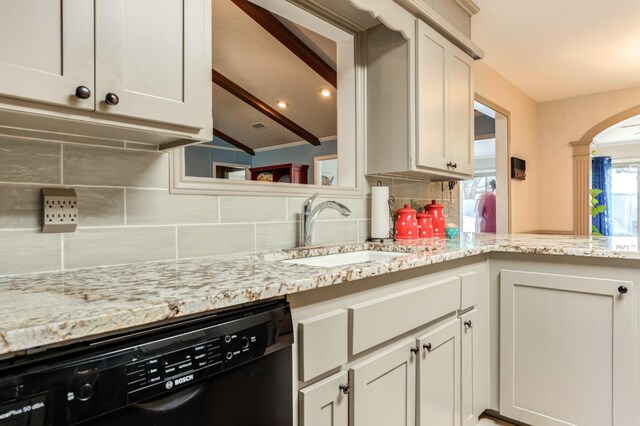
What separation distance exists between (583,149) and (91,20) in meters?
5.08

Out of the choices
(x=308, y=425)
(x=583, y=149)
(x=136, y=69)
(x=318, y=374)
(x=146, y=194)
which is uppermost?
(x=583, y=149)

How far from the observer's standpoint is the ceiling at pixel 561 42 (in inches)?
102

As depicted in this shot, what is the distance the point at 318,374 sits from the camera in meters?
1.03

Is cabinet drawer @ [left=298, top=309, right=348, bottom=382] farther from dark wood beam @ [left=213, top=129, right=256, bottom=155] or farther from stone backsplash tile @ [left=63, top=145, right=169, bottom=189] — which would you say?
dark wood beam @ [left=213, top=129, right=256, bottom=155]

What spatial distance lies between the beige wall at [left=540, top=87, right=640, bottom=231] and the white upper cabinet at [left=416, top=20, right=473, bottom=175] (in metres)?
2.86

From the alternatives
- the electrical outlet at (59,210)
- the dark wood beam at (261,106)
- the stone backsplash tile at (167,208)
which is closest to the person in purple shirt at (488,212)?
the dark wood beam at (261,106)

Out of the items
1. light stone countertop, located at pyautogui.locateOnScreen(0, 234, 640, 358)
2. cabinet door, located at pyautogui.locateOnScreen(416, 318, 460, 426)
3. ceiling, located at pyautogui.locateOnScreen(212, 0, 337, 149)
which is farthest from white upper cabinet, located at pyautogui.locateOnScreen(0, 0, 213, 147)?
ceiling, located at pyautogui.locateOnScreen(212, 0, 337, 149)

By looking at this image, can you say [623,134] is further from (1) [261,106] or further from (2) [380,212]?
(2) [380,212]

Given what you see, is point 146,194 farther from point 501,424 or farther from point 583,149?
point 583,149

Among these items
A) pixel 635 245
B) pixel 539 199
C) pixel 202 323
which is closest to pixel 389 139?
pixel 635 245

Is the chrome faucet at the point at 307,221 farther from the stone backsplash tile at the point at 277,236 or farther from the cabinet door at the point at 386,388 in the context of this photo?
the cabinet door at the point at 386,388

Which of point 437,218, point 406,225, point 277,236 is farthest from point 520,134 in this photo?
point 277,236

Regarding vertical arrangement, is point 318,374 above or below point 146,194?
below

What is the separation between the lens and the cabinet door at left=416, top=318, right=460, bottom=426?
4.64ft
